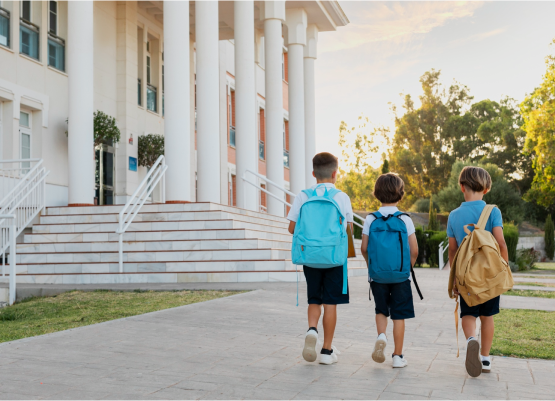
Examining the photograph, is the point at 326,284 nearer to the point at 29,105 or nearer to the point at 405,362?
the point at 405,362

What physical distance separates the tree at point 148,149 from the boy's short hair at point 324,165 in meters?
16.0

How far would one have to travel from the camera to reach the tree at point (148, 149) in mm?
20344

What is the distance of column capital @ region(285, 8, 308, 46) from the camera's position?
23969mm

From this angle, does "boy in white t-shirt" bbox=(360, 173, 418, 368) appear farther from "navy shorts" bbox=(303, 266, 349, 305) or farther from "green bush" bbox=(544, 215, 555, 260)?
"green bush" bbox=(544, 215, 555, 260)

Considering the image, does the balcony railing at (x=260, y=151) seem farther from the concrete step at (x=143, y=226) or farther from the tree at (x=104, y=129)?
the concrete step at (x=143, y=226)

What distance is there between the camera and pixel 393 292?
473 centimetres

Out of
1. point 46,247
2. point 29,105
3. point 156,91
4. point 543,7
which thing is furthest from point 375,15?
point 46,247

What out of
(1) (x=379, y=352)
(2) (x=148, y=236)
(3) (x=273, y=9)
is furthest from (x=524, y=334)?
(3) (x=273, y=9)

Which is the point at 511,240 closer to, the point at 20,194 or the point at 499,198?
the point at 20,194

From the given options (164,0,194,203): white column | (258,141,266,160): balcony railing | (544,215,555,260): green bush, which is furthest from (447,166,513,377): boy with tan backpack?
(544,215,555,260): green bush

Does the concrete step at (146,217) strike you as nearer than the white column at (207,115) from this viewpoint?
Yes

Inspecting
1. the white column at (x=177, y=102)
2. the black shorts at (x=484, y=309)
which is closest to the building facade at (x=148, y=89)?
the white column at (x=177, y=102)

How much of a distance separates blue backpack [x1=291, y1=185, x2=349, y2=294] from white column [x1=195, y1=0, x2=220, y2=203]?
35.6ft

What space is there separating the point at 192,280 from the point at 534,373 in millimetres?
7941
